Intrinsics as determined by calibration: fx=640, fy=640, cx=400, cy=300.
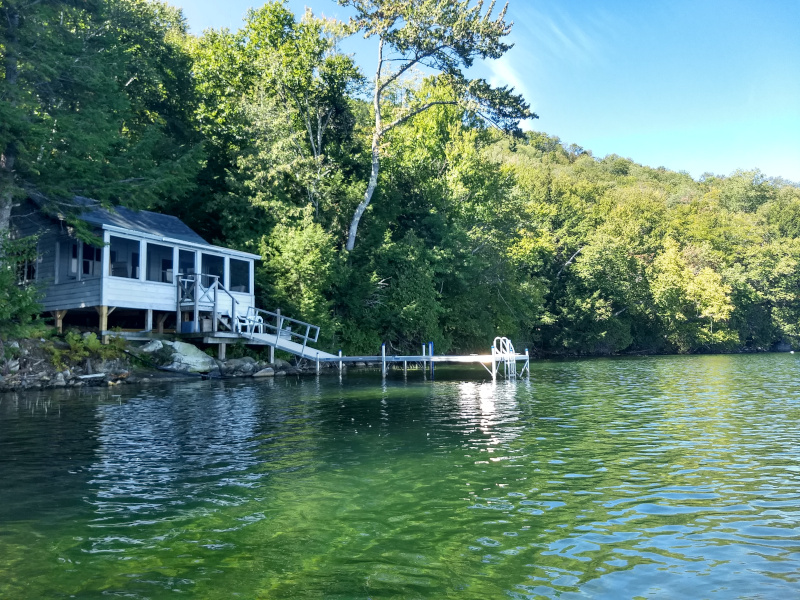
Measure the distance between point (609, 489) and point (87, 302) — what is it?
22832mm

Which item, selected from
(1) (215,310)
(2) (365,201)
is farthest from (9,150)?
(2) (365,201)

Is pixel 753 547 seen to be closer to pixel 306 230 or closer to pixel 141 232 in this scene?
pixel 141 232

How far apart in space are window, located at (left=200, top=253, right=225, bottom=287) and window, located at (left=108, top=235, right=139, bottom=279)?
10.2 ft

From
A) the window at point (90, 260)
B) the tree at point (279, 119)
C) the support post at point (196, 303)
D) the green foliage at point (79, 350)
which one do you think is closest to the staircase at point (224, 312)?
the support post at point (196, 303)

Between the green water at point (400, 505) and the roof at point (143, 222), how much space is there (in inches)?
504

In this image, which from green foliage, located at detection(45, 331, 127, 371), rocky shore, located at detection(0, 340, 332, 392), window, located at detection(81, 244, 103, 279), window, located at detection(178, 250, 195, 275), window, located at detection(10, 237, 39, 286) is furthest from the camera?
window, located at detection(178, 250, 195, 275)

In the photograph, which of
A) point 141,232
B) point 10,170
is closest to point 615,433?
point 141,232

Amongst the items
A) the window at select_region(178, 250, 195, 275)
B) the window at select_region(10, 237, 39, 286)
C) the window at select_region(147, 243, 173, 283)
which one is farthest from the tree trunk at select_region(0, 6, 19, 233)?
the window at select_region(178, 250, 195, 275)

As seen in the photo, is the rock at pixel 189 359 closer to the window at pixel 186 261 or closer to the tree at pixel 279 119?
the window at pixel 186 261

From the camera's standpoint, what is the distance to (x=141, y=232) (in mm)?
25562

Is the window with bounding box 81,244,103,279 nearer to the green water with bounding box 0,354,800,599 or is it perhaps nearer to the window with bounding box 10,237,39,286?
the window with bounding box 10,237,39,286

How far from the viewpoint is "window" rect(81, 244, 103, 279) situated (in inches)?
1074

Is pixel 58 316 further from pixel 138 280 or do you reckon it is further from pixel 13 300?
pixel 13 300

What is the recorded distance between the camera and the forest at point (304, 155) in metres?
24.3
